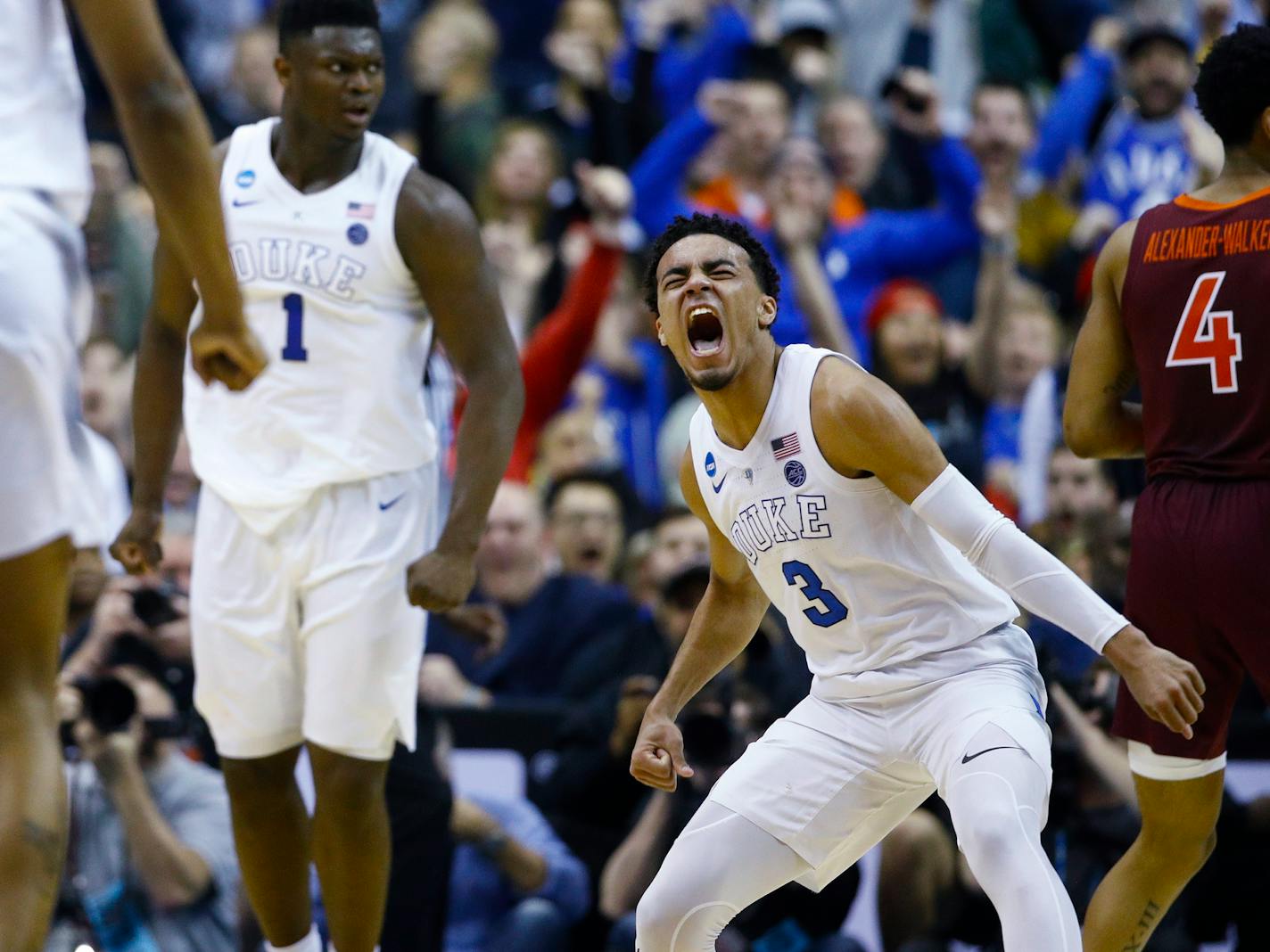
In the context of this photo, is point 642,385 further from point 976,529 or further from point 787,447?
point 976,529

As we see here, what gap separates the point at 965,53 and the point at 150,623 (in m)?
6.21

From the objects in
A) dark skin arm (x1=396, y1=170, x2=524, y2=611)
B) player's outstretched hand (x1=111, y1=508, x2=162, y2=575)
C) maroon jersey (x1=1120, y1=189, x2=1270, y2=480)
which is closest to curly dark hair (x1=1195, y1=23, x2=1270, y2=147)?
maroon jersey (x1=1120, y1=189, x2=1270, y2=480)

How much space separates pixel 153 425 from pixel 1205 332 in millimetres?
2859

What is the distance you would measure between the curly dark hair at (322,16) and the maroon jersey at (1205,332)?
7.06 ft

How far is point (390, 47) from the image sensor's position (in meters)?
11.5

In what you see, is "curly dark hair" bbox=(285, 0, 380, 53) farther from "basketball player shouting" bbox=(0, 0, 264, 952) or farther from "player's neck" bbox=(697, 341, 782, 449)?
"basketball player shouting" bbox=(0, 0, 264, 952)

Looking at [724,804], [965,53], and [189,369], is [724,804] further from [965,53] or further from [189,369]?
[965,53]

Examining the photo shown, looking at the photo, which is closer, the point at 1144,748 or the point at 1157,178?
the point at 1144,748

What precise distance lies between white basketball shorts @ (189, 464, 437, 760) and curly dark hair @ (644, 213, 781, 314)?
0.94 meters

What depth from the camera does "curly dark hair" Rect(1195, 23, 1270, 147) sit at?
15.1 ft

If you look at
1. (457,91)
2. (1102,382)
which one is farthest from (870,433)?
(457,91)

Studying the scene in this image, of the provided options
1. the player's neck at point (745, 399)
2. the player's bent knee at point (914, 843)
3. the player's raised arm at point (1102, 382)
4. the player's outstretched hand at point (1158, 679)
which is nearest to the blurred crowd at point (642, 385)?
the player's bent knee at point (914, 843)

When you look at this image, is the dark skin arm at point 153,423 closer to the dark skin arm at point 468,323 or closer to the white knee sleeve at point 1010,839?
the dark skin arm at point 468,323

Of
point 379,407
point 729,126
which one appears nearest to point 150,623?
point 379,407
